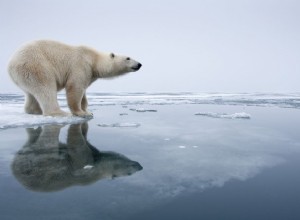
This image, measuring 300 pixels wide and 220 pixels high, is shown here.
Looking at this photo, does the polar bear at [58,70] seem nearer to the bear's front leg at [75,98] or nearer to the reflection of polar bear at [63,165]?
the bear's front leg at [75,98]

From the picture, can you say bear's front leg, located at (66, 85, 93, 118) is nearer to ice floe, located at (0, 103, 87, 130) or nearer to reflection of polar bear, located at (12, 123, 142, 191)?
ice floe, located at (0, 103, 87, 130)

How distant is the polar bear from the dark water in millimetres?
1717

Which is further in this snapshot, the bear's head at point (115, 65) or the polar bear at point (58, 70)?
the bear's head at point (115, 65)

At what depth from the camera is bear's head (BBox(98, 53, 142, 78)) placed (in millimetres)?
6293

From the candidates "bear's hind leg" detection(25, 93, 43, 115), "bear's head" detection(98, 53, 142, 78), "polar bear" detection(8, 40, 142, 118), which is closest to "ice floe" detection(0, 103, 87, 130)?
"polar bear" detection(8, 40, 142, 118)

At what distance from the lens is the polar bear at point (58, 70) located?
538 cm

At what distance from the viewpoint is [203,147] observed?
3.43 m

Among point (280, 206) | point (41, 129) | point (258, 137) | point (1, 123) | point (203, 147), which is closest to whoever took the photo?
point (280, 206)

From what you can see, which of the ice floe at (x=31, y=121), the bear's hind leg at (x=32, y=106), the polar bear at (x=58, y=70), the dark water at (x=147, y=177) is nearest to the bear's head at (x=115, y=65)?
the polar bear at (x=58, y=70)

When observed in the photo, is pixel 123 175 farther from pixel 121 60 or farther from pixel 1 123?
pixel 121 60

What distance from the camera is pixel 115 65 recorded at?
A: 640 centimetres

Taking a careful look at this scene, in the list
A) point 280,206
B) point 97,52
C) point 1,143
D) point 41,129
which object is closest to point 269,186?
point 280,206

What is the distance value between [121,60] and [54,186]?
15.5 feet

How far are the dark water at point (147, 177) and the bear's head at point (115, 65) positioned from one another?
2.64 m
